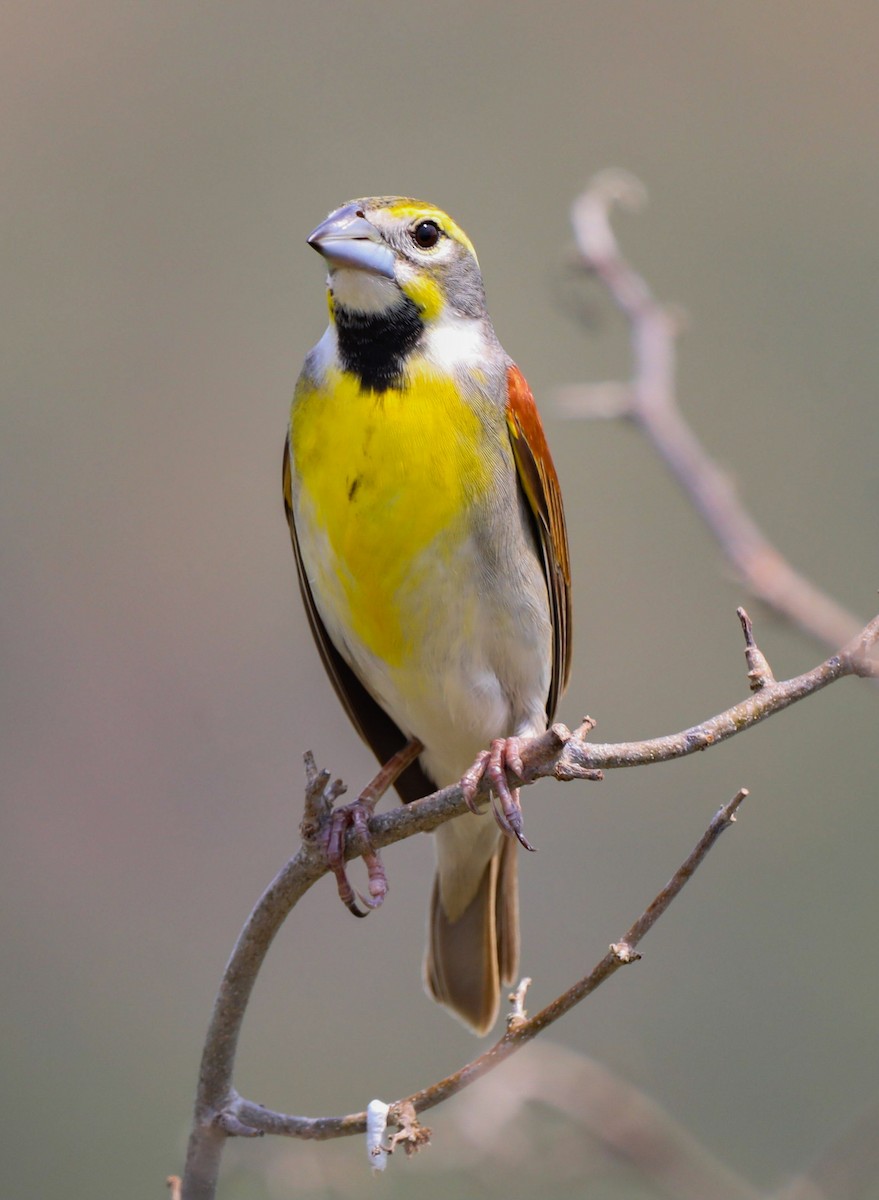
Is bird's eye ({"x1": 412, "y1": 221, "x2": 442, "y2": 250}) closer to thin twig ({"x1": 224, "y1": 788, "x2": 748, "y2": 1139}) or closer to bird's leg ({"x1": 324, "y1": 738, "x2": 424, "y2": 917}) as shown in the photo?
bird's leg ({"x1": 324, "y1": 738, "x2": 424, "y2": 917})

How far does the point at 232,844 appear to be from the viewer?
20.9 feet

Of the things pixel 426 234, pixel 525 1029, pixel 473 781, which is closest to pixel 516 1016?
pixel 525 1029

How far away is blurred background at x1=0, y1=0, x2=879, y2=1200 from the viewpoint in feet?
18.1

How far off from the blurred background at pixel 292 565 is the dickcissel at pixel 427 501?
0.77 meters

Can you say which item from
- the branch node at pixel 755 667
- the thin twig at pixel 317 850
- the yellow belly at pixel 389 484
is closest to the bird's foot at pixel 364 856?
the thin twig at pixel 317 850

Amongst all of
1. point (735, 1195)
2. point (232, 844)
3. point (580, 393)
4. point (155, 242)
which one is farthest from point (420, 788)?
point (155, 242)

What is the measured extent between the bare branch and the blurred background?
490mm

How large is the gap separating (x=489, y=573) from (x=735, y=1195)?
1311mm

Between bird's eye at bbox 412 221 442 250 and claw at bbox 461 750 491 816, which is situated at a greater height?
bird's eye at bbox 412 221 442 250

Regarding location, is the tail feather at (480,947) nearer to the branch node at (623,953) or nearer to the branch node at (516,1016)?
the branch node at (516,1016)

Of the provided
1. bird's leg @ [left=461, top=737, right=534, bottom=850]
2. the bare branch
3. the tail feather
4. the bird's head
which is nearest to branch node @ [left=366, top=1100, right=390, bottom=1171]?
bird's leg @ [left=461, top=737, right=534, bottom=850]

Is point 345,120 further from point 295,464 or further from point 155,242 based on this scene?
point 295,464

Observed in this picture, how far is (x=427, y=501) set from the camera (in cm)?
317

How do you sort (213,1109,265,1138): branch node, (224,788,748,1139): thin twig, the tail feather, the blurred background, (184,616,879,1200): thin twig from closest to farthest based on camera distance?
(224,788,748,1139): thin twig, (184,616,879,1200): thin twig, (213,1109,265,1138): branch node, the tail feather, the blurred background
